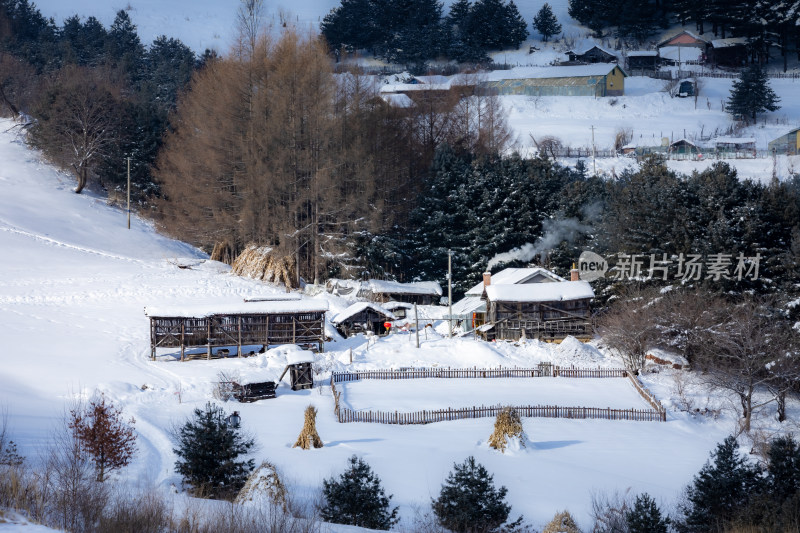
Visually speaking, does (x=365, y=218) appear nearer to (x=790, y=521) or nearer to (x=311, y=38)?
(x=311, y=38)

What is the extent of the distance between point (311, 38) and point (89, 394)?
32409mm

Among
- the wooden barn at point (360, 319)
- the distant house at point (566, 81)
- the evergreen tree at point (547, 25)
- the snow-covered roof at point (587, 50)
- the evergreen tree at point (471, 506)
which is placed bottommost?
the wooden barn at point (360, 319)

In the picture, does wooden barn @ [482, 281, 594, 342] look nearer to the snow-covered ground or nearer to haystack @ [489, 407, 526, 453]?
the snow-covered ground

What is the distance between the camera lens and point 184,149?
5578 cm

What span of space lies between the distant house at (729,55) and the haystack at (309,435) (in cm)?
9353

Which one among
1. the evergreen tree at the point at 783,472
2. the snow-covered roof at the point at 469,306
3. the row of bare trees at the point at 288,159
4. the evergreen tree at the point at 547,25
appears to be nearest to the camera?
the evergreen tree at the point at 783,472

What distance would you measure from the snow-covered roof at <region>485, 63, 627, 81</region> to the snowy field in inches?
2470

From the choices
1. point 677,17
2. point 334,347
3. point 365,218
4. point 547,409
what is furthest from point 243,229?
point 677,17

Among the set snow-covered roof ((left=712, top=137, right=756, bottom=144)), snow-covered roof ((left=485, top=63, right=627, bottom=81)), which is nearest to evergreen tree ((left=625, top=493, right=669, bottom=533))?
snow-covered roof ((left=712, top=137, right=756, bottom=144))

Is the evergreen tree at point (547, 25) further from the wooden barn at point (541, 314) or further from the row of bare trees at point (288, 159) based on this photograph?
the wooden barn at point (541, 314)

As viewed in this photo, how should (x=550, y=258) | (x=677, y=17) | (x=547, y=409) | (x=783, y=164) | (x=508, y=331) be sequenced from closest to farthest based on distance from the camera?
(x=547, y=409) < (x=508, y=331) < (x=550, y=258) < (x=783, y=164) < (x=677, y=17)

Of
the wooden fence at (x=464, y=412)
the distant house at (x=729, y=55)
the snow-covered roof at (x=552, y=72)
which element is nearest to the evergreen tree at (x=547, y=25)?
the distant house at (x=729, y=55)

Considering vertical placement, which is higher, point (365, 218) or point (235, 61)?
point (235, 61)

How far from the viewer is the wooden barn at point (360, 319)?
3978cm
